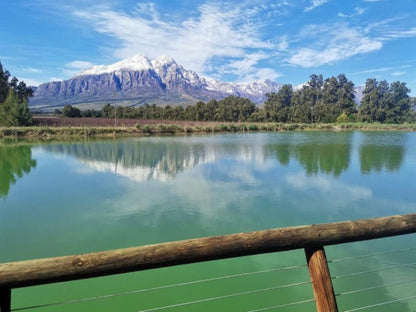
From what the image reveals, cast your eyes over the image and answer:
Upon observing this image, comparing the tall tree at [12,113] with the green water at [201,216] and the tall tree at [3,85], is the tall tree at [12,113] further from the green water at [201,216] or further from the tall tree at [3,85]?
the green water at [201,216]

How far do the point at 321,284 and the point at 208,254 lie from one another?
63cm

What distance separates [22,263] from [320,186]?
365 inches

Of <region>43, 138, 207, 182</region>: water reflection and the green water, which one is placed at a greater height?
<region>43, 138, 207, 182</region>: water reflection

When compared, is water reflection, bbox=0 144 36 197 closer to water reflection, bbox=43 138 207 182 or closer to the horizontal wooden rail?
water reflection, bbox=43 138 207 182

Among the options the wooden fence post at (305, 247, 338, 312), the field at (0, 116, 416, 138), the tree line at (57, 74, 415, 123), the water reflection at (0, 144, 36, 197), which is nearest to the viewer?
the wooden fence post at (305, 247, 338, 312)

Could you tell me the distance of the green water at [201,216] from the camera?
3.69 metres

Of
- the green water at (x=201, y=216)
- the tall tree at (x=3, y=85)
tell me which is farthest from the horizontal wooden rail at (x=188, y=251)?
the tall tree at (x=3, y=85)

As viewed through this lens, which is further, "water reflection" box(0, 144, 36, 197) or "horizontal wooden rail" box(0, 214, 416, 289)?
"water reflection" box(0, 144, 36, 197)

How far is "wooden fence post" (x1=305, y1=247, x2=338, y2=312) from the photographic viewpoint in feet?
5.02

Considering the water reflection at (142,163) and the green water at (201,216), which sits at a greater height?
the water reflection at (142,163)

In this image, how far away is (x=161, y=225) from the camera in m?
6.12

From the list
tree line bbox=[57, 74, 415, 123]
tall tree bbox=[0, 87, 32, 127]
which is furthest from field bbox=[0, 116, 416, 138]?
tree line bbox=[57, 74, 415, 123]

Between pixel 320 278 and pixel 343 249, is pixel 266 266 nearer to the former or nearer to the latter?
pixel 343 249

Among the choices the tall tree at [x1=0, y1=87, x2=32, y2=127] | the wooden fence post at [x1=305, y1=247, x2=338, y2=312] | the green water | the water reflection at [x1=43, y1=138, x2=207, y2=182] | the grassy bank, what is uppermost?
the tall tree at [x1=0, y1=87, x2=32, y2=127]
